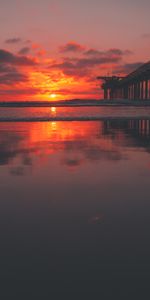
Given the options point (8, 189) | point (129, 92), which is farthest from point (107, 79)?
point (8, 189)

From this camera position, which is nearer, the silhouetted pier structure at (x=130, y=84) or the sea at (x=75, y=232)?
the sea at (x=75, y=232)

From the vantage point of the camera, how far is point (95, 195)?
5.27 metres

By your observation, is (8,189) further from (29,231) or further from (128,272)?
(128,272)

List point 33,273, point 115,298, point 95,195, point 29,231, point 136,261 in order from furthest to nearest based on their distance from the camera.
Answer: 1. point 95,195
2. point 29,231
3. point 136,261
4. point 33,273
5. point 115,298

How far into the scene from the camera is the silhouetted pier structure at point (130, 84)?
3629 inches

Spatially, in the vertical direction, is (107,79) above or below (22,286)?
above

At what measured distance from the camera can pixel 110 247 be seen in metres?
3.27

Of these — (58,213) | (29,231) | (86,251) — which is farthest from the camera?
(58,213)

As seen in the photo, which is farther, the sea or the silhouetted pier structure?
the silhouetted pier structure

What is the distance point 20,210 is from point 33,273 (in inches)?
69.4

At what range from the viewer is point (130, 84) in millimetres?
124688

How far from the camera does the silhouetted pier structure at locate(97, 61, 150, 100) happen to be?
92181mm

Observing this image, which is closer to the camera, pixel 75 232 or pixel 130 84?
pixel 75 232

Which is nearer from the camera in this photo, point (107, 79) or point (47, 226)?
point (47, 226)
